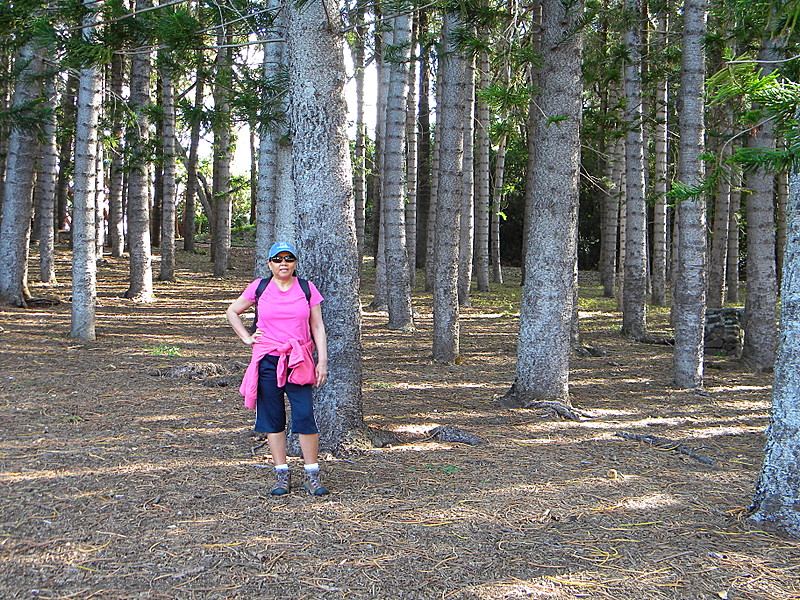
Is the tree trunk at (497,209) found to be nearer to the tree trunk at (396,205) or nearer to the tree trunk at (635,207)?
the tree trunk at (635,207)

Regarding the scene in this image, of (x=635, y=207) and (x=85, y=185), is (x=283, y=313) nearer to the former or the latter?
(x=85, y=185)

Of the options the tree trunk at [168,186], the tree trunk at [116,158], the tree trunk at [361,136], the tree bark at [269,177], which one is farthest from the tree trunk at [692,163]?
the tree trunk at [168,186]

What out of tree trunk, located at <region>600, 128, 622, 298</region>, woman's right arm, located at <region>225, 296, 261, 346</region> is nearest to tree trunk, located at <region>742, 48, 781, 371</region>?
tree trunk, located at <region>600, 128, 622, 298</region>

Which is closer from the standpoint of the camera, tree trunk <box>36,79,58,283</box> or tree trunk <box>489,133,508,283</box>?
tree trunk <box>36,79,58,283</box>

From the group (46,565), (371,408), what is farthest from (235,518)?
(371,408)

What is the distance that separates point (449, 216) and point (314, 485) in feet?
19.3

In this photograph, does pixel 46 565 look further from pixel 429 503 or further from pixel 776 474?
pixel 776 474

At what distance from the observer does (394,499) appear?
4887mm

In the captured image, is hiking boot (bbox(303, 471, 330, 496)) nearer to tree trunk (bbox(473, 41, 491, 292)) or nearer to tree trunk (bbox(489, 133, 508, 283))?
tree trunk (bbox(473, 41, 491, 292))

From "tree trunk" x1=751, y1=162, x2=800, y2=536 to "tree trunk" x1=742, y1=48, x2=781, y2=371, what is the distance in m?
6.78

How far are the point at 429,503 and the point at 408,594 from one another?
4.13ft

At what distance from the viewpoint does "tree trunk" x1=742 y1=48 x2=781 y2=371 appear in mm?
10586

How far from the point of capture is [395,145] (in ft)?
42.9

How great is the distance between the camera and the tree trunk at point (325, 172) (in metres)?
5.57
